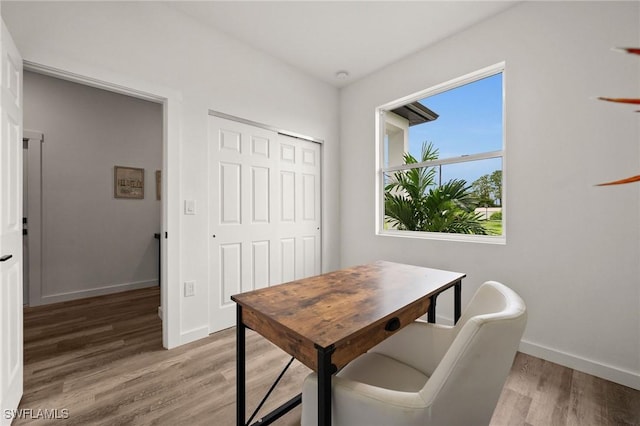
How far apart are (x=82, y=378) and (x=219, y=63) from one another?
2.62 m

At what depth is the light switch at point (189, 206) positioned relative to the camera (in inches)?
92.3

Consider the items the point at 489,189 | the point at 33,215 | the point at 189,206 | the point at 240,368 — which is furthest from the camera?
the point at 33,215

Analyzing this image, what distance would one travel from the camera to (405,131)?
3105 millimetres

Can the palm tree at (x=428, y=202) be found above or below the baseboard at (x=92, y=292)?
above

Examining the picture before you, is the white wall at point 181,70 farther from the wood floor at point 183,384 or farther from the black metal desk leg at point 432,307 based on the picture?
the black metal desk leg at point 432,307

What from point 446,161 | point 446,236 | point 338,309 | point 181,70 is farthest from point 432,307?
point 181,70

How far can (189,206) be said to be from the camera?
2361 millimetres

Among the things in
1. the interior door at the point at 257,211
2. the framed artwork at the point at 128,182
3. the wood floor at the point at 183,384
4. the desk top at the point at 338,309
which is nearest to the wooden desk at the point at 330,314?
the desk top at the point at 338,309

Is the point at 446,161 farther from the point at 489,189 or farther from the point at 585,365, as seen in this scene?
the point at 585,365

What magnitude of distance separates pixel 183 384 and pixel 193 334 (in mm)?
626

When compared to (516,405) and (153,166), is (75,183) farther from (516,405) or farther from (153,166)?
(516,405)

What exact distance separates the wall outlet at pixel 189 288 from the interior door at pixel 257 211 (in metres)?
0.17

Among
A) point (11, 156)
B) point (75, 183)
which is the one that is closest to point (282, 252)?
point (11, 156)

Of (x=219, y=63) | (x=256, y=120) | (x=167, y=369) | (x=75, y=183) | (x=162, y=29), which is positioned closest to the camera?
(x=167, y=369)
